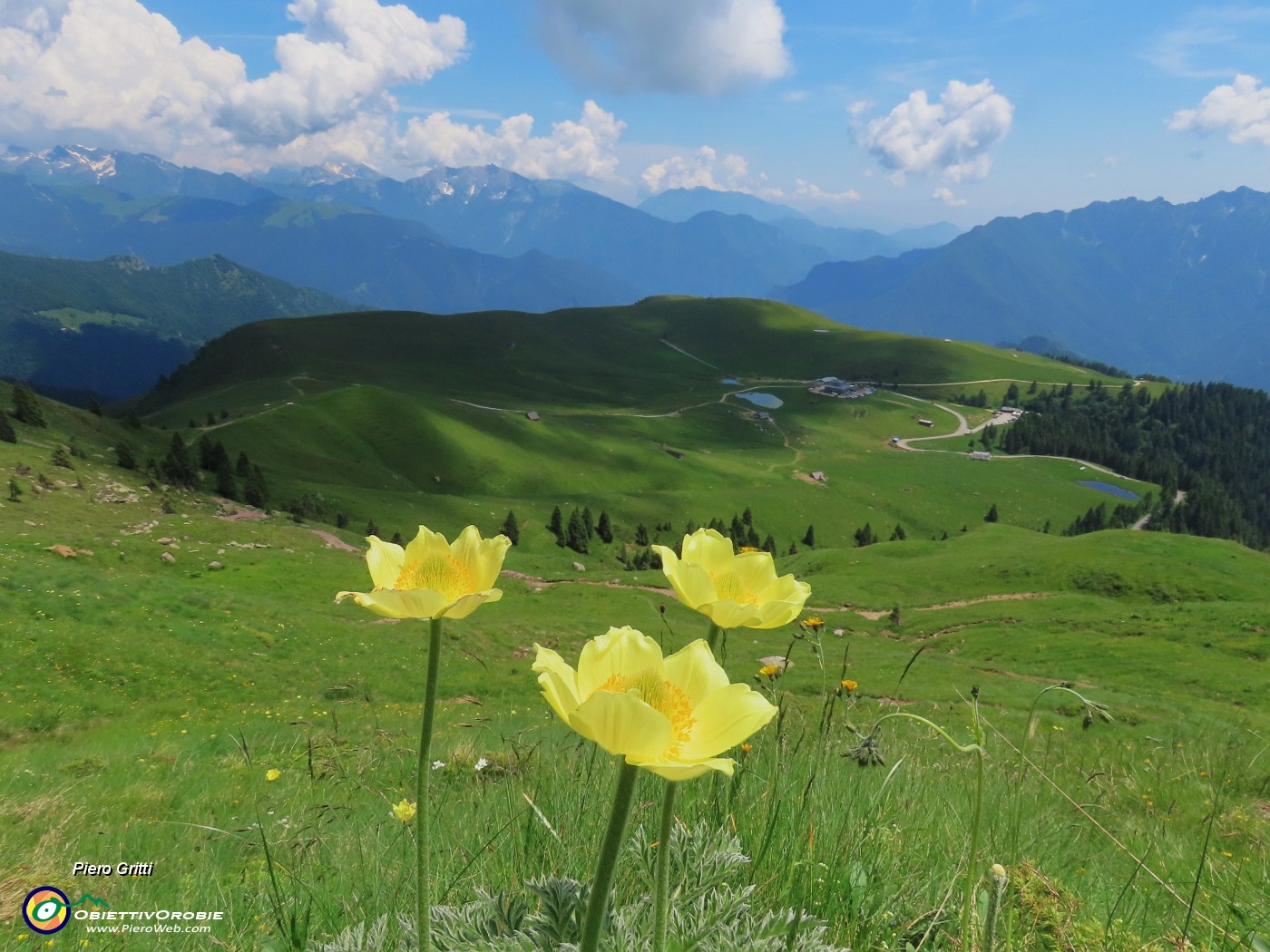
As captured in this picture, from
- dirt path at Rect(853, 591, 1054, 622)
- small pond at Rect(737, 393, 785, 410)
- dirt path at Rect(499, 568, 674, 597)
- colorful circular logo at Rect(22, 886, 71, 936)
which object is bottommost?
dirt path at Rect(499, 568, 674, 597)

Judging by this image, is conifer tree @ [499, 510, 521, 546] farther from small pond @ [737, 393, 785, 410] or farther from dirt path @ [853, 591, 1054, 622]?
small pond @ [737, 393, 785, 410]

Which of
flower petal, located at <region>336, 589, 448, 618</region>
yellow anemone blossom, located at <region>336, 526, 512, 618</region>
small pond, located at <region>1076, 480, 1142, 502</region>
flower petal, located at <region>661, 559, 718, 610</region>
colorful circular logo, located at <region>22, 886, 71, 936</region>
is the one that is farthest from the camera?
small pond, located at <region>1076, 480, 1142, 502</region>

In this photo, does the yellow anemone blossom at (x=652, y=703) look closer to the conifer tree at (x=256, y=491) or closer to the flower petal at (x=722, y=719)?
the flower petal at (x=722, y=719)

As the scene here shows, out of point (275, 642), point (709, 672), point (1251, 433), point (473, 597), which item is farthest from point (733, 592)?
point (1251, 433)

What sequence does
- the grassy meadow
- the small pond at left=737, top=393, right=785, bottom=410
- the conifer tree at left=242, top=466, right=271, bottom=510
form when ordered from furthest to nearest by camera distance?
the small pond at left=737, top=393, right=785, bottom=410 → the conifer tree at left=242, top=466, right=271, bottom=510 → the grassy meadow

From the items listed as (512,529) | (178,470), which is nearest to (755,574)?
(178,470)

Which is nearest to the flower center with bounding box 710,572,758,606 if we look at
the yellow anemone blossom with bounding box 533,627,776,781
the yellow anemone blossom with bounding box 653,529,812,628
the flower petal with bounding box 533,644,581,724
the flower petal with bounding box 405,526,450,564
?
the yellow anemone blossom with bounding box 653,529,812,628
